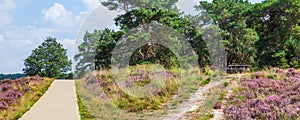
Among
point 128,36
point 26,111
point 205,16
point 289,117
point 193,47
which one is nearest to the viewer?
point 289,117

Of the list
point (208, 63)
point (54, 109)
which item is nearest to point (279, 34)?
point (208, 63)

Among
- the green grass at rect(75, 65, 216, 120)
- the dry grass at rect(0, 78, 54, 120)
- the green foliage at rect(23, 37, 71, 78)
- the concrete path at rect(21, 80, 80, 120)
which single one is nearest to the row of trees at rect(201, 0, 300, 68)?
the green grass at rect(75, 65, 216, 120)

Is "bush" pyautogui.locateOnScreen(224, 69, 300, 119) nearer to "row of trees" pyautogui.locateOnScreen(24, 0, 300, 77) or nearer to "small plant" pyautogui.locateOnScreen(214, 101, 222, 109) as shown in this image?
"small plant" pyautogui.locateOnScreen(214, 101, 222, 109)

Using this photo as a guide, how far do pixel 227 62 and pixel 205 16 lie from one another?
19.3 ft

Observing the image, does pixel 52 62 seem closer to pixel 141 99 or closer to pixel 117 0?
pixel 117 0

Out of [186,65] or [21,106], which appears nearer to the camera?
[21,106]

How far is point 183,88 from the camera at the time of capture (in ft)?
40.1

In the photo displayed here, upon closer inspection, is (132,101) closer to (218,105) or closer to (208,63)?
(218,105)

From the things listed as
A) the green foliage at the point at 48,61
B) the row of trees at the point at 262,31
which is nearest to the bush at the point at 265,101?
the row of trees at the point at 262,31

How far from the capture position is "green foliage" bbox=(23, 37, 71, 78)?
4881cm

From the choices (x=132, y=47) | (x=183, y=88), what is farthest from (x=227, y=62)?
(x=183, y=88)

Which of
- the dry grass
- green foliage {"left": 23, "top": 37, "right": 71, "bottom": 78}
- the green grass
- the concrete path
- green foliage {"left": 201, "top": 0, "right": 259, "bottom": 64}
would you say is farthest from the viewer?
green foliage {"left": 23, "top": 37, "right": 71, "bottom": 78}

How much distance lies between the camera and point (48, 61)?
166 feet

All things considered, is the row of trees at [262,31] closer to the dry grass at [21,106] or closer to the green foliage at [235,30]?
the green foliage at [235,30]
